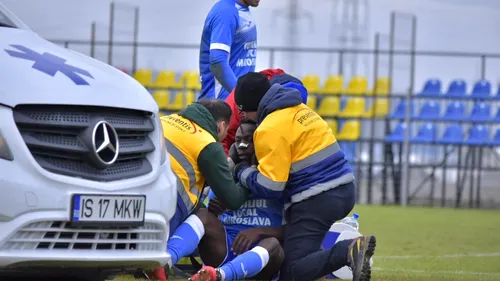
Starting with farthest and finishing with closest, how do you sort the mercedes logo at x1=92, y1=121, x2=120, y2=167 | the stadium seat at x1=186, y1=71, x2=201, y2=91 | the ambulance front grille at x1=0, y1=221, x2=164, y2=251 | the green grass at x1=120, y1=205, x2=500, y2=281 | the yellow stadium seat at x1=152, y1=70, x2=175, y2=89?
the yellow stadium seat at x1=152, y1=70, x2=175, y2=89 → the stadium seat at x1=186, y1=71, x2=201, y2=91 → the green grass at x1=120, y1=205, x2=500, y2=281 → the mercedes logo at x1=92, y1=121, x2=120, y2=167 → the ambulance front grille at x1=0, y1=221, x2=164, y2=251

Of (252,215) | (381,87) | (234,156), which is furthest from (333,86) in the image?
(252,215)

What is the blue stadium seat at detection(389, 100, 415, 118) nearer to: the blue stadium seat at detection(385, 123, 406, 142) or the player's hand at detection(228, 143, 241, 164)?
the blue stadium seat at detection(385, 123, 406, 142)

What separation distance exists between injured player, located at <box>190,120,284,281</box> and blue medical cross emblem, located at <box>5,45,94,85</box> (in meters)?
1.70

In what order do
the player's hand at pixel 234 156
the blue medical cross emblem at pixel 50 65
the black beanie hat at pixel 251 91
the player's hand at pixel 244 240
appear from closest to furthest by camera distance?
the blue medical cross emblem at pixel 50 65, the player's hand at pixel 244 240, the black beanie hat at pixel 251 91, the player's hand at pixel 234 156

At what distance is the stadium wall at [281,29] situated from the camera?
24500 millimetres

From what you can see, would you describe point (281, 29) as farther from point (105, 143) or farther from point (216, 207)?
point (105, 143)

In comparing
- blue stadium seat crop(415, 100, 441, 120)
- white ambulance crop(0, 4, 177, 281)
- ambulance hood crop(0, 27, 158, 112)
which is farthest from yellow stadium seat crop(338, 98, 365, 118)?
white ambulance crop(0, 4, 177, 281)

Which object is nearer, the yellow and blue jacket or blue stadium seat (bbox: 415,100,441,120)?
the yellow and blue jacket

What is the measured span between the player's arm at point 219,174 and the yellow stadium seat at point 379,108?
1677 centimetres

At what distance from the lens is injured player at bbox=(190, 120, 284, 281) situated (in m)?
6.93

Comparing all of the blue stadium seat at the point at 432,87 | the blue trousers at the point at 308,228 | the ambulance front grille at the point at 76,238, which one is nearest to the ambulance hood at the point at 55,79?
the ambulance front grille at the point at 76,238

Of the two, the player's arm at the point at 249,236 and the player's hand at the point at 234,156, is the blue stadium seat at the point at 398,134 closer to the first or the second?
the player's hand at the point at 234,156

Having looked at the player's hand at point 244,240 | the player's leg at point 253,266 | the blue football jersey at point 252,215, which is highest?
the blue football jersey at point 252,215

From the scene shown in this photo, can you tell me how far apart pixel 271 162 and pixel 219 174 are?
347mm
